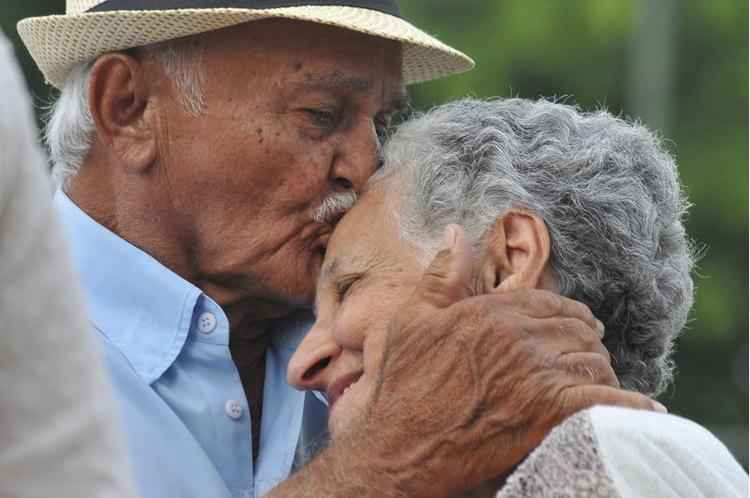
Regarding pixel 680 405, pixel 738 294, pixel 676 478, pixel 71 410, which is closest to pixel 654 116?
pixel 738 294

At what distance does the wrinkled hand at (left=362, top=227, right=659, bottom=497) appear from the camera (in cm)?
262

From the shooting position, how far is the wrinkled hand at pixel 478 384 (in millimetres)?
2625

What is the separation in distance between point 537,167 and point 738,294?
1140cm

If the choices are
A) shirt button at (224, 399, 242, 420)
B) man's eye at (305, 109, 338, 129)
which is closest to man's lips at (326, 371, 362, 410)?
shirt button at (224, 399, 242, 420)

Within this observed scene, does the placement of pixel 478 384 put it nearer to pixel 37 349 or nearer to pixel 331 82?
pixel 331 82

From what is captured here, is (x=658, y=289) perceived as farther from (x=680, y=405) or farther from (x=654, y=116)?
(x=680, y=405)

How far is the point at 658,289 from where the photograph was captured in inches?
118

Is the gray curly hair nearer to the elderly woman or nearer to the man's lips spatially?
Answer: the elderly woman

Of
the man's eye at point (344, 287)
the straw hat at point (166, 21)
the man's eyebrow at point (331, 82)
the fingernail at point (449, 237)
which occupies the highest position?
the straw hat at point (166, 21)

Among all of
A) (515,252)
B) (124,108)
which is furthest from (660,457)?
(124,108)

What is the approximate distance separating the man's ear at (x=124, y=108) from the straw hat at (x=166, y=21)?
5cm

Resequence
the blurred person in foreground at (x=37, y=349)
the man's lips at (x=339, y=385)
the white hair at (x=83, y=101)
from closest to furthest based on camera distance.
→ the blurred person in foreground at (x=37, y=349)
the man's lips at (x=339, y=385)
the white hair at (x=83, y=101)

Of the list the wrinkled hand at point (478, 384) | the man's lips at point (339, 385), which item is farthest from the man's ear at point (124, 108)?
the wrinkled hand at point (478, 384)

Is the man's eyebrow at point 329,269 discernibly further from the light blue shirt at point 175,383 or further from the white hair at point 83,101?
the white hair at point 83,101
